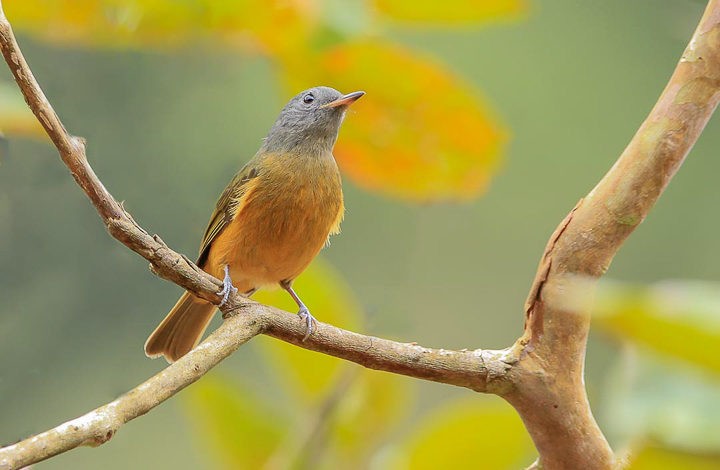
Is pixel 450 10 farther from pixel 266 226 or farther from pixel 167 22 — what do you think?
pixel 266 226

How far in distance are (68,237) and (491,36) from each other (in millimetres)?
2585

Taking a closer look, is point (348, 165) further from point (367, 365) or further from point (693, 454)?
point (693, 454)

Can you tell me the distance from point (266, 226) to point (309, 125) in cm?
47

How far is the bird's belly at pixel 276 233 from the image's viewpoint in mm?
2385

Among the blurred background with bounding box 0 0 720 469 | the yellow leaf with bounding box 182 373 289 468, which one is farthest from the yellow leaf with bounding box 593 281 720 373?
the yellow leaf with bounding box 182 373 289 468

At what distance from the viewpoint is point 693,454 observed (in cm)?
48

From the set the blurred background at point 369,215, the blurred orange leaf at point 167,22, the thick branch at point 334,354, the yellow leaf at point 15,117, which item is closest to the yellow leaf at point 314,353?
the blurred background at point 369,215

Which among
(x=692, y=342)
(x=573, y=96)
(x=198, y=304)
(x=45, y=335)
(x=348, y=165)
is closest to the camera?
(x=692, y=342)

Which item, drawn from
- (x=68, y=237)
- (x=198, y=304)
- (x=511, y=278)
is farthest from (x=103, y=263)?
(x=511, y=278)

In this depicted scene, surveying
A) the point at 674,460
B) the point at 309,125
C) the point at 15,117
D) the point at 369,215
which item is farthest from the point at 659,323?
the point at 369,215

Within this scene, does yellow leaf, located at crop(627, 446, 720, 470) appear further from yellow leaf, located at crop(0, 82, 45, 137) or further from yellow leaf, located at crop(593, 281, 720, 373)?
yellow leaf, located at crop(0, 82, 45, 137)

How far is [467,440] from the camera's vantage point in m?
1.46

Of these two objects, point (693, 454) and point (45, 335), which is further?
point (45, 335)

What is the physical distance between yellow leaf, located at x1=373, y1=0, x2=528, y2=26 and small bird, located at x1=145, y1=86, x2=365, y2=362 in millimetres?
829
